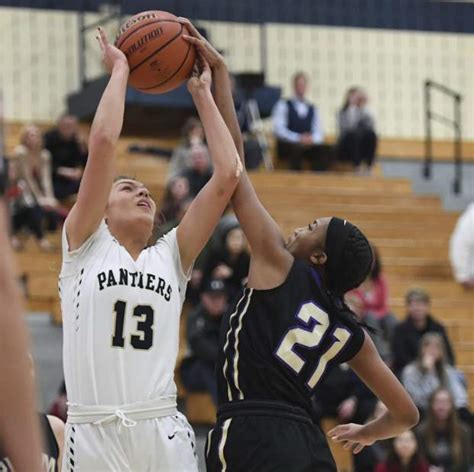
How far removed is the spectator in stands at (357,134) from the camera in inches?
627

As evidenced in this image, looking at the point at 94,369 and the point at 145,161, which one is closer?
the point at 94,369

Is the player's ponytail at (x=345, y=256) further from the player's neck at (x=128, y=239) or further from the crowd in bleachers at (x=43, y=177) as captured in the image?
the crowd in bleachers at (x=43, y=177)

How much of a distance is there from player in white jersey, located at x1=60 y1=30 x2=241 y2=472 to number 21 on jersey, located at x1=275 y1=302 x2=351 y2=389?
37 cm

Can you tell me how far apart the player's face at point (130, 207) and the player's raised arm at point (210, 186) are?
0.14 metres

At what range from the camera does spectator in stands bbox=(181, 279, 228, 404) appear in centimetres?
1073

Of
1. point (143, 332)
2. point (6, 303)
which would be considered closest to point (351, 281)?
point (143, 332)

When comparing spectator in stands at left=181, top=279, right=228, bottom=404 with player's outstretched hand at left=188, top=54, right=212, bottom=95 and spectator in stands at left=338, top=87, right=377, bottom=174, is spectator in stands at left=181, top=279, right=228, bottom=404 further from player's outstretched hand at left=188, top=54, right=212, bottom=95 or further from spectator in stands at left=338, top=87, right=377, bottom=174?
player's outstretched hand at left=188, top=54, right=212, bottom=95

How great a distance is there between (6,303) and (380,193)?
502 inches

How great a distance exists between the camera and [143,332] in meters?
4.83

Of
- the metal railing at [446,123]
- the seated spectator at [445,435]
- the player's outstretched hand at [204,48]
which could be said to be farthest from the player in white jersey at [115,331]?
the metal railing at [446,123]

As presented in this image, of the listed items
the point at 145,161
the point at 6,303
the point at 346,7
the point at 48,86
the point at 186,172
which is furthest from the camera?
the point at 346,7

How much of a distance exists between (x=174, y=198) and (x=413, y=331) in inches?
86.8

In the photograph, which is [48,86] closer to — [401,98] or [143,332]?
[401,98]

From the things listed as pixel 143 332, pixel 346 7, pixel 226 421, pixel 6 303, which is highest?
→ pixel 346 7
